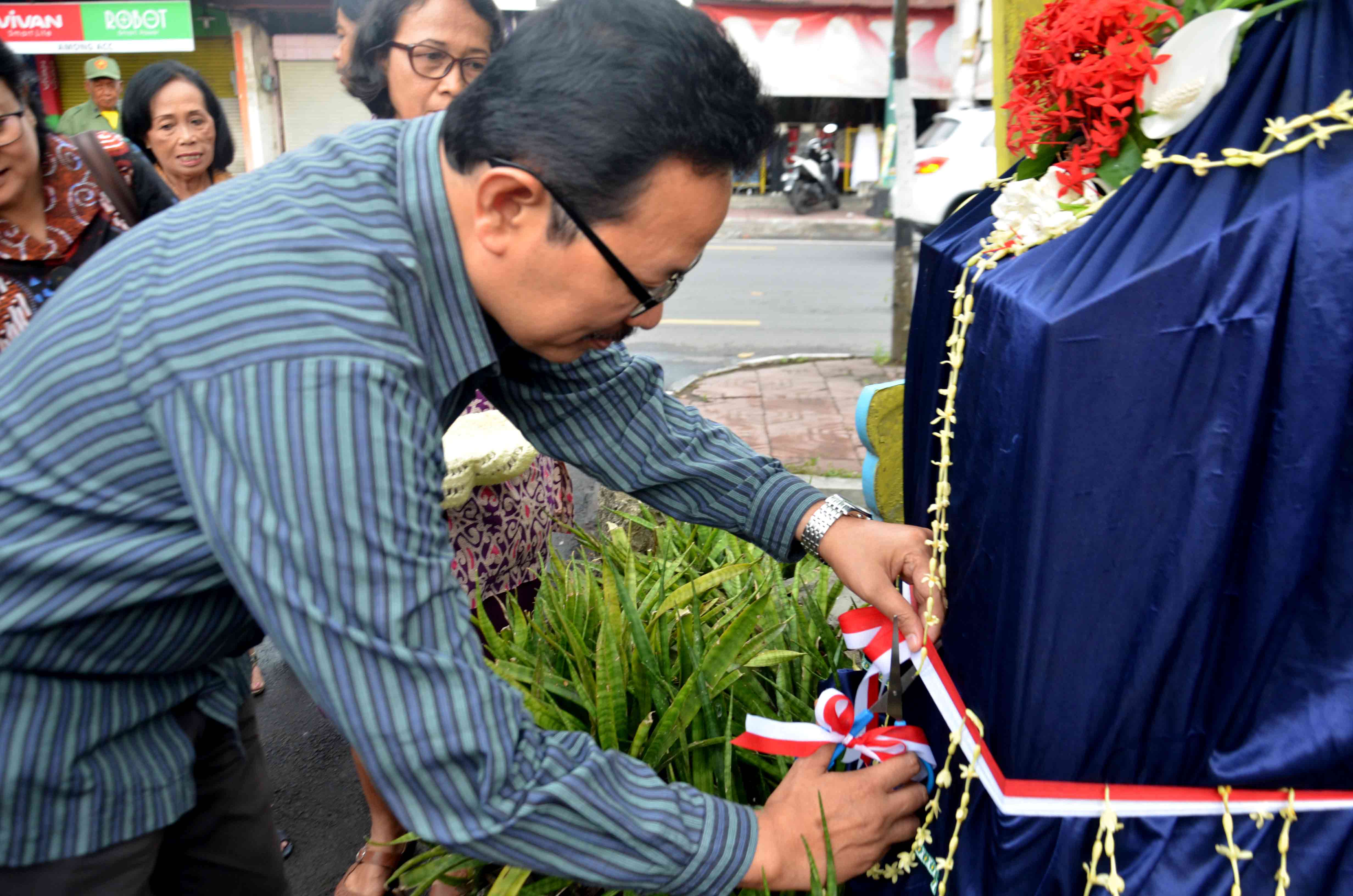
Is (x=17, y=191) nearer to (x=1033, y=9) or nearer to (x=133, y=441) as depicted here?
(x=133, y=441)

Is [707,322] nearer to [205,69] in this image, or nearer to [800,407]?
[800,407]

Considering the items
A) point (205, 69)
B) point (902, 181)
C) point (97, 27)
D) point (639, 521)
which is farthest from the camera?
point (205, 69)

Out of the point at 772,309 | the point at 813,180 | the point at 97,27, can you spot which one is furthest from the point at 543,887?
the point at 97,27

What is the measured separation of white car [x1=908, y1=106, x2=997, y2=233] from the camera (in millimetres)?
10430

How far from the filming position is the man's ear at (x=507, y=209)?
1058mm

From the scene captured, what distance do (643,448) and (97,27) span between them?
739 inches

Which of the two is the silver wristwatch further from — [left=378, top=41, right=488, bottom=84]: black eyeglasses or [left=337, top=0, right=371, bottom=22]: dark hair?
[left=337, top=0, right=371, bottom=22]: dark hair

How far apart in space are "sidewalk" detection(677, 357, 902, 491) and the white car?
4.35 meters

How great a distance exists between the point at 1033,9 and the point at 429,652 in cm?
125

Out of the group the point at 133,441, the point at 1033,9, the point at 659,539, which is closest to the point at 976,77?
the point at 659,539

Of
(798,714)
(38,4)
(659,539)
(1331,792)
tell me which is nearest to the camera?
(1331,792)

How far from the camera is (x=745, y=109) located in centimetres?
110

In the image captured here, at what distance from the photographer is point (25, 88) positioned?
213 cm

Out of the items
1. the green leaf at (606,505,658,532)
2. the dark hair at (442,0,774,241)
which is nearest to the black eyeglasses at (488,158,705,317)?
the dark hair at (442,0,774,241)
